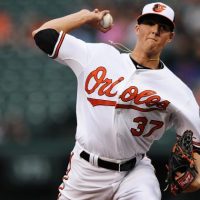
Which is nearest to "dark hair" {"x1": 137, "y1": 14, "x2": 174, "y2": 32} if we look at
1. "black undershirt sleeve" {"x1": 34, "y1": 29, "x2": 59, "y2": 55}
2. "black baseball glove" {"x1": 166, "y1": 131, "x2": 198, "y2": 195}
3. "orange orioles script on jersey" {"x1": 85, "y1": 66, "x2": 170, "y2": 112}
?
"orange orioles script on jersey" {"x1": 85, "y1": 66, "x2": 170, "y2": 112}

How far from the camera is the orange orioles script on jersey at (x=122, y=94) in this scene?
3.62m

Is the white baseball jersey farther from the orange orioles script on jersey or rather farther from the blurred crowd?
the blurred crowd

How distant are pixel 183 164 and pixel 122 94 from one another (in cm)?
56

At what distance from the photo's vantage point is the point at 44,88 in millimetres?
7789

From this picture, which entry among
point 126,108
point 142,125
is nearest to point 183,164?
point 142,125

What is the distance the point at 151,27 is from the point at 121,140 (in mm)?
724

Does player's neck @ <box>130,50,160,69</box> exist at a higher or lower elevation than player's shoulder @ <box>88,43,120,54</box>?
lower

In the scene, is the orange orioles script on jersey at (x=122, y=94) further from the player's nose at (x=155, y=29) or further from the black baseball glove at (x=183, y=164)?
the player's nose at (x=155, y=29)

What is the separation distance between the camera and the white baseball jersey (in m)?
3.63

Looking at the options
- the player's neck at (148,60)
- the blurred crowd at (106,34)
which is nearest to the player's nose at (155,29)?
the player's neck at (148,60)

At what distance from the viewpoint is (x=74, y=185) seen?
388cm

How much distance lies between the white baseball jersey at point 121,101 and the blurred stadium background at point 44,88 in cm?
268

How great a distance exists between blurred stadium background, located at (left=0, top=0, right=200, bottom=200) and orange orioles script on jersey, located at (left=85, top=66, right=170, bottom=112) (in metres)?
2.75

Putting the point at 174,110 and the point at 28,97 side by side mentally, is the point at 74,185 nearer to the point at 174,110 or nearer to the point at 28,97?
the point at 174,110
